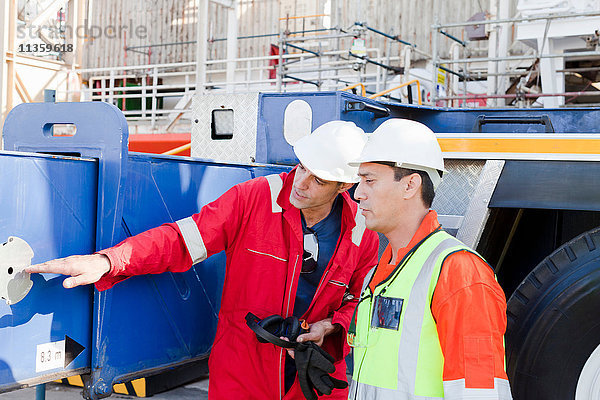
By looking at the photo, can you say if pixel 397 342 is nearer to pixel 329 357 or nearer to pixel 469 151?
pixel 329 357

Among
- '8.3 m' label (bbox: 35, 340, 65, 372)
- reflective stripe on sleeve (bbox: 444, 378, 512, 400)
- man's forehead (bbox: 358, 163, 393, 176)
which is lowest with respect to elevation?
'8.3 m' label (bbox: 35, 340, 65, 372)

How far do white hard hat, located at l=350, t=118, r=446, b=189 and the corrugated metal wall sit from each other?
17284mm

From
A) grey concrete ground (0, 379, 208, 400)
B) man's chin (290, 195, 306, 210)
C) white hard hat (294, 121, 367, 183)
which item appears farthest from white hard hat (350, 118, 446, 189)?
grey concrete ground (0, 379, 208, 400)

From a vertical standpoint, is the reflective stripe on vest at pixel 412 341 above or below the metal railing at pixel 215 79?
below

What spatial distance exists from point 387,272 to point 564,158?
125 cm

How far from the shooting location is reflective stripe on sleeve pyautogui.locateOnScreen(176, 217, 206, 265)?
2.76 meters

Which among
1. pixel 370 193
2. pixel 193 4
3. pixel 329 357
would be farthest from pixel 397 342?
pixel 193 4

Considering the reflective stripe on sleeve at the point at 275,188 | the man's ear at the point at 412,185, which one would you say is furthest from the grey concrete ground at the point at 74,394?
the man's ear at the point at 412,185

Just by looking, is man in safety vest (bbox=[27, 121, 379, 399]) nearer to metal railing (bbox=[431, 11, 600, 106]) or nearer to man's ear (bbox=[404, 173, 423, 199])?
man's ear (bbox=[404, 173, 423, 199])

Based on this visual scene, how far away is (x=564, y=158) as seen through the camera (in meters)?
3.04

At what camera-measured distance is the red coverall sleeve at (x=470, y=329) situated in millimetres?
1828

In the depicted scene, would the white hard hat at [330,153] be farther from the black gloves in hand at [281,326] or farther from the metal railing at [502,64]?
the metal railing at [502,64]

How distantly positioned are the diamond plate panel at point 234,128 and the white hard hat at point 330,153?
1121 mm

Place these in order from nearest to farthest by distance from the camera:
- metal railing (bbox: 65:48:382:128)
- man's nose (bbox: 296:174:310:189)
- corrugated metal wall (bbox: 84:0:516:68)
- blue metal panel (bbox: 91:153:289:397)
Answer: blue metal panel (bbox: 91:153:289:397)
man's nose (bbox: 296:174:310:189)
metal railing (bbox: 65:48:382:128)
corrugated metal wall (bbox: 84:0:516:68)
